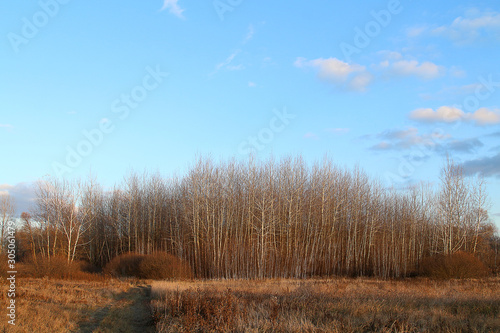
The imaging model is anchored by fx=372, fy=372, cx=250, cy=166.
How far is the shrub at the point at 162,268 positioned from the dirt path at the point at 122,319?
9533 millimetres

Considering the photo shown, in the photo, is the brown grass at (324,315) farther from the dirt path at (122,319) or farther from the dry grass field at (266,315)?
the dirt path at (122,319)

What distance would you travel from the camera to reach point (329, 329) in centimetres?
768

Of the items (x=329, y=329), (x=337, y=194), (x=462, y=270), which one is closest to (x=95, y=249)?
(x=337, y=194)

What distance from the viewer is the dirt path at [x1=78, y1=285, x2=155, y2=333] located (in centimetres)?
1030

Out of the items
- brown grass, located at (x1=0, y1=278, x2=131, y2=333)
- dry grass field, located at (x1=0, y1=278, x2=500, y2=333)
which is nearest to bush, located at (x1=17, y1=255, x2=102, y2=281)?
brown grass, located at (x1=0, y1=278, x2=131, y2=333)

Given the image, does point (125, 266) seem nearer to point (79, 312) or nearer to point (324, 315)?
point (79, 312)

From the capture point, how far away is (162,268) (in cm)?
2503

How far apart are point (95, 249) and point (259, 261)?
92.1 feet

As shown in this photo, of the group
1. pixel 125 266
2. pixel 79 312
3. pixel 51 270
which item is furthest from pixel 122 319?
pixel 125 266

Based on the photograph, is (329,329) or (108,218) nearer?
(329,329)

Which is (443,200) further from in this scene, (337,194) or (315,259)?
(315,259)

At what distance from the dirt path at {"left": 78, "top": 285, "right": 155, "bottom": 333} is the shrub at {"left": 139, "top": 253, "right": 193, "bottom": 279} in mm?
9533

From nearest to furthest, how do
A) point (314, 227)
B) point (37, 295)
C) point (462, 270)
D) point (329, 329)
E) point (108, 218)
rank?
1. point (329, 329)
2. point (37, 295)
3. point (462, 270)
4. point (314, 227)
5. point (108, 218)

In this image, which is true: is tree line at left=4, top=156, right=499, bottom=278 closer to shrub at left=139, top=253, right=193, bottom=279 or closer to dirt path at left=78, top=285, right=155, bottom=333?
shrub at left=139, top=253, right=193, bottom=279
